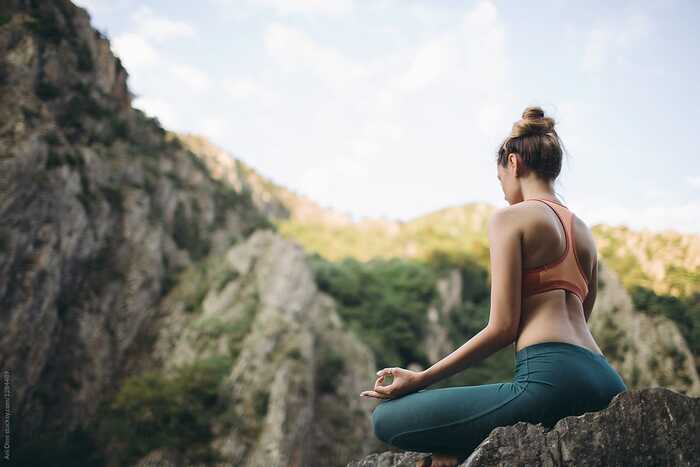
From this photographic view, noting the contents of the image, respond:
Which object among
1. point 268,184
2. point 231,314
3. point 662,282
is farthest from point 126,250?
point 268,184

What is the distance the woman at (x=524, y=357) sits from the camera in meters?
1.88

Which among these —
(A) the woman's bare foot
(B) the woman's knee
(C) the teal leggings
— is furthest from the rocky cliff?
(C) the teal leggings

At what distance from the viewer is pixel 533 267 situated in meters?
1.99

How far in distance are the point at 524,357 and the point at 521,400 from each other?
171 mm

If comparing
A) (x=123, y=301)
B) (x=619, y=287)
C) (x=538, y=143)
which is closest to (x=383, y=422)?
(x=538, y=143)

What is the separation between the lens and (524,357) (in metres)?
1.92

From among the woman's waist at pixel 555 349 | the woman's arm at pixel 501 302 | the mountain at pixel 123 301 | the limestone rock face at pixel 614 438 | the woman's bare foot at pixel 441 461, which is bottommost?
the woman's bare foot at pixel 441 461

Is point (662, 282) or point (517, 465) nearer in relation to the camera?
point (517, 465)

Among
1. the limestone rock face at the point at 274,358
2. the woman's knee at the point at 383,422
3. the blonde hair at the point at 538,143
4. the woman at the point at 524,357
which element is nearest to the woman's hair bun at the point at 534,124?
the blonde hair at the point at 538,143

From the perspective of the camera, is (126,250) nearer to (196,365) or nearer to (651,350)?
(196,365)

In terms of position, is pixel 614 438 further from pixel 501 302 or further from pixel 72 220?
pixel 72 220

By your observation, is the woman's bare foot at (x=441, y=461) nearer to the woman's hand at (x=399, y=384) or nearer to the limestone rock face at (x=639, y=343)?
the woman's hand at (x=399, y=384)

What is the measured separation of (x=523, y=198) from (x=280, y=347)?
1797cm

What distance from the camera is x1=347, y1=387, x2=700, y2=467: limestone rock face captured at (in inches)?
72.7
